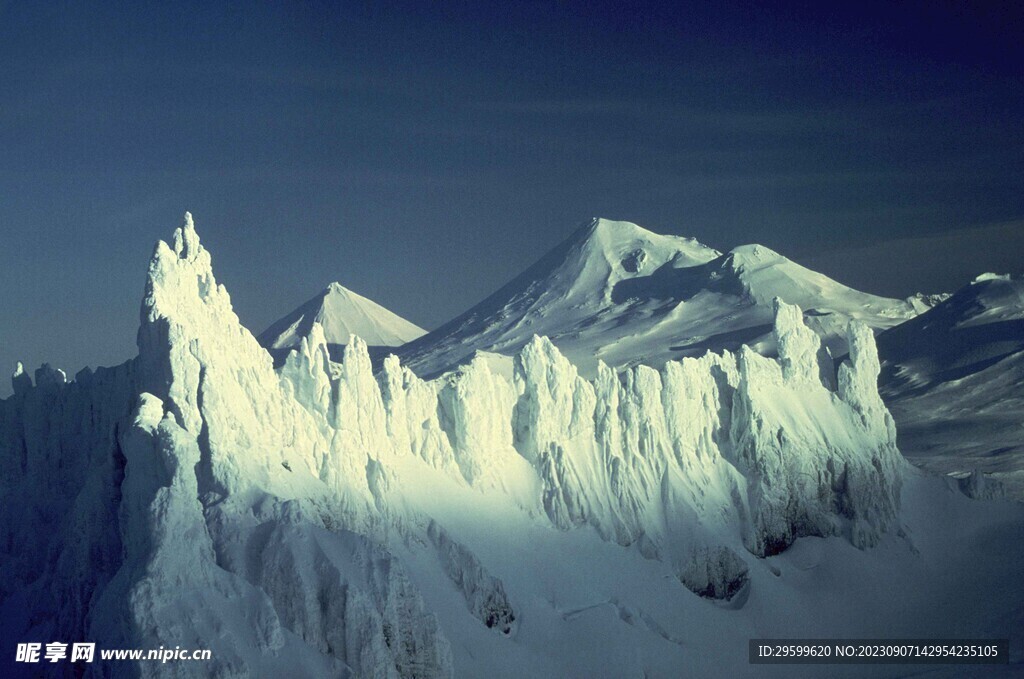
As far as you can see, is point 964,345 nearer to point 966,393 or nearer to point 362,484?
point 966,393

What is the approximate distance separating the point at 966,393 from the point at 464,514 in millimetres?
109943

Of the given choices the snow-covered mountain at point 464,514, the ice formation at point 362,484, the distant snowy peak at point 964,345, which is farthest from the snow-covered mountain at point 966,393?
the ice formation at point 362,484

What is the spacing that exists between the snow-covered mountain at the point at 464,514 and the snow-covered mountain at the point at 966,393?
33.2 metres

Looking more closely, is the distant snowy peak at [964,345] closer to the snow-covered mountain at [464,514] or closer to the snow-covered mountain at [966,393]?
the snow-covered mountain at [966,393]

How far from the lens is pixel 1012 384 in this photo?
576ft

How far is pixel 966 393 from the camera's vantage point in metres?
177

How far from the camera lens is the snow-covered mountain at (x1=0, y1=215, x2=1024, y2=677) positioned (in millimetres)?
59594

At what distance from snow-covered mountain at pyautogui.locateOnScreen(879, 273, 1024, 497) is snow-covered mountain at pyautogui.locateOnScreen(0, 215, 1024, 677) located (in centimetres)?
3325

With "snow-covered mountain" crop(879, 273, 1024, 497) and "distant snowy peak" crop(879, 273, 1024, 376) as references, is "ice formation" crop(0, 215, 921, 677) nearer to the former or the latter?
"snow-covered mountain" crop(879, 273, 1024, 497)

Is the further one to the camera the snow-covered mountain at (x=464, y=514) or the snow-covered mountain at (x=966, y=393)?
the snow-covered mountain at (x=966, y=393)

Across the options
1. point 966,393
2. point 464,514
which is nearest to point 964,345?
point 966,393

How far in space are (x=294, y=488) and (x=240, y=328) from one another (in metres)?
9.17

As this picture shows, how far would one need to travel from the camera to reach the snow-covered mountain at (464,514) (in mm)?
59594

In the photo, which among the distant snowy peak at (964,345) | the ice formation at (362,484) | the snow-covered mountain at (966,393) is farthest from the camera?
the distant snowy peak at (964,345)
